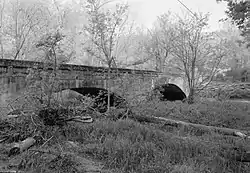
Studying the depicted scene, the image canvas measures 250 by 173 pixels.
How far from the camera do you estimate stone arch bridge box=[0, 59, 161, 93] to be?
5.95 m

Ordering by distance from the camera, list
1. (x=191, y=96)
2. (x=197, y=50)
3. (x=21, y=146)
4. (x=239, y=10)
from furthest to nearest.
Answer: (x=191, y=96) < (x=197, y=50) < (x=239, y=10) < (x=21, y=146)

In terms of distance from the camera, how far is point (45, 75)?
466cm

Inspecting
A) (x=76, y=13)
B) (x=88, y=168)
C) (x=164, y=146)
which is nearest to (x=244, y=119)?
(x=164, y=146)

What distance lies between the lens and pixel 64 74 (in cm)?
751

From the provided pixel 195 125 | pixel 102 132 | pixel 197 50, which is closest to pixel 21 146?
pixel 102 132

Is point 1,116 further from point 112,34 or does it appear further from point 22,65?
point 112,34

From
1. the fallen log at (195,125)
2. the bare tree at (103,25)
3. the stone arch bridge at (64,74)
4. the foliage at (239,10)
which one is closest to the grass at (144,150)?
the fallen log at (195,125)

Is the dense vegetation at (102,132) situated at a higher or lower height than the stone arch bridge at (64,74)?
lower

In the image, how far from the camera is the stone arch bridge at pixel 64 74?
19.5 ft

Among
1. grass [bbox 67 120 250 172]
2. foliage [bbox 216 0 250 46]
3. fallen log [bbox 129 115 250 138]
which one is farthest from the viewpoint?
foliage [bbox 216 0 250 46]

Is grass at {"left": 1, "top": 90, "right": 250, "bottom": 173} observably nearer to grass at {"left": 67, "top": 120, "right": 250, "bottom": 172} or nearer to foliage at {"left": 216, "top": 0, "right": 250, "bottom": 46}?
grass at {"left": 67, "top": 120, "right": 250, "bottom": 172}

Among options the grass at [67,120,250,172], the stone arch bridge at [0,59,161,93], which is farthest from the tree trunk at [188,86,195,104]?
the grass at [67,120,250,172]

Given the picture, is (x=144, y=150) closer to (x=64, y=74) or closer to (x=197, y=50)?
(x=64, y=74)

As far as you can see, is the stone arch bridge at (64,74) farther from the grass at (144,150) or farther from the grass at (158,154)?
the grass at (158,154)
